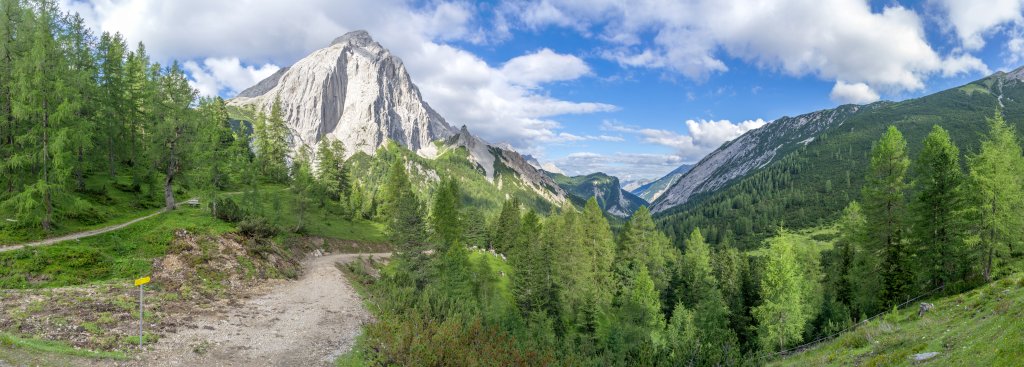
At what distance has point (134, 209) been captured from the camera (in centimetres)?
4219

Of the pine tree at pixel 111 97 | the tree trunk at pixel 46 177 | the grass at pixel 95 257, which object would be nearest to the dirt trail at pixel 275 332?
the grass at pixel 95 257

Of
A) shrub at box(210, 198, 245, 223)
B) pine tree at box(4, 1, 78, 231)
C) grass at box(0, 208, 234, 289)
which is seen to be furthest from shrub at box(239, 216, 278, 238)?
pine tree at box(4, 1, 78, 231)

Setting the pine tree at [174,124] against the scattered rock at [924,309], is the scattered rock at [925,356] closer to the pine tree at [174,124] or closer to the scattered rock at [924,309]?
the scattered rock at [924,309]

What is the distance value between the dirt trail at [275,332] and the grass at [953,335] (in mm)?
27087

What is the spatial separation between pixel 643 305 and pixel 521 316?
14725 millimetres

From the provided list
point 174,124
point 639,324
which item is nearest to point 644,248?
point 639,324

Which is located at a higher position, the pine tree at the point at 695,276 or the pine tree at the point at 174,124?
the pine tree at the point at 174,124

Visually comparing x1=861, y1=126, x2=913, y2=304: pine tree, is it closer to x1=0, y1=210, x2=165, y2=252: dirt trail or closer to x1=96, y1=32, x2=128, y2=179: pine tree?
x1=0, y1=210, x2=165, y2=252: dirt trail

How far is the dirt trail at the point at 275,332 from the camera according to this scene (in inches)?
760

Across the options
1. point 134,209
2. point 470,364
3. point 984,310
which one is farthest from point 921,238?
point 134,209

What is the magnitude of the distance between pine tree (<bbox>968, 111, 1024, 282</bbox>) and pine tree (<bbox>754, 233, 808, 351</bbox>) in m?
12.6

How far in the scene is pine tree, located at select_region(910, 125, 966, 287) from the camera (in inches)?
1299

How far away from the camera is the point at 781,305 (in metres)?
40.0

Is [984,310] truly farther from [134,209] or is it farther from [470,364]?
[134,209]
